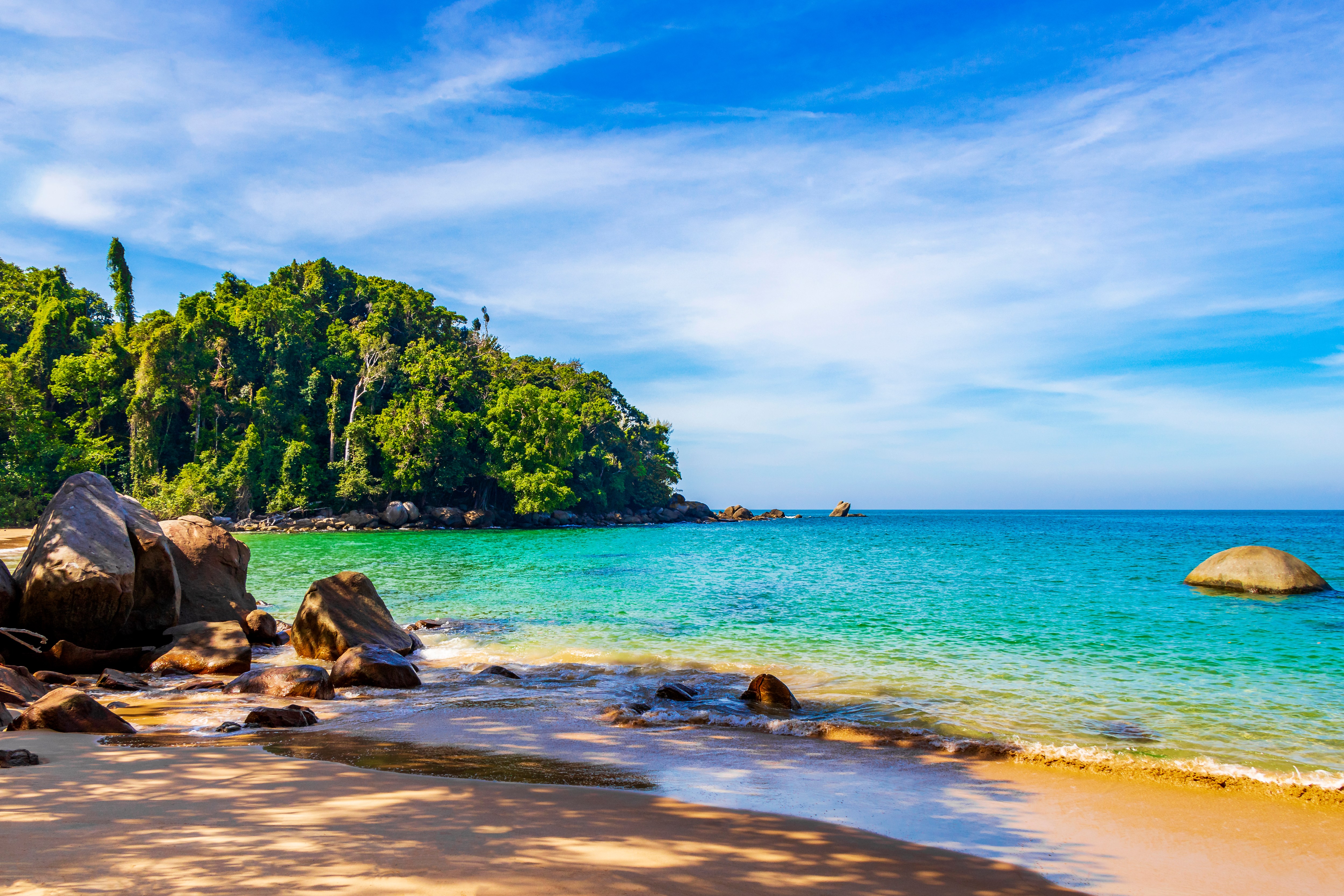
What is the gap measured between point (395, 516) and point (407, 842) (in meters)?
59.3

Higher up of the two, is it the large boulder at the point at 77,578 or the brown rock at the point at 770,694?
the large boulder at the point at 77,578

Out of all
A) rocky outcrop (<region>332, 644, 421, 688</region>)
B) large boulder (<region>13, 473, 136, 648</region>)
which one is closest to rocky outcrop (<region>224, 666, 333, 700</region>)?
rocky outcrop (<region>332, 644, 421, 688</region>)

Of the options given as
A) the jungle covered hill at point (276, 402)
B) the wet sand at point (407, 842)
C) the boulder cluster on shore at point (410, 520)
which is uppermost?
the jungle covered hill at point (276, 402)

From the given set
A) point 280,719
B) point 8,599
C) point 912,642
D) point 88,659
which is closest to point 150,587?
point 88,659

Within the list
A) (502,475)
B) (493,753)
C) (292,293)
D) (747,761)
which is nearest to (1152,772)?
(747,761)

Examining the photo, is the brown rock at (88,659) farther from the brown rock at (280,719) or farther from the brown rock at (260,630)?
the brown rock at (280,719)

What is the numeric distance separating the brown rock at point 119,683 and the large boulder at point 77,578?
170 cm

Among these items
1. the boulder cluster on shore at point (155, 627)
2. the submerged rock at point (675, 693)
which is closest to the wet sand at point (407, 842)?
the boulder cluster on shore at point (155, 627)

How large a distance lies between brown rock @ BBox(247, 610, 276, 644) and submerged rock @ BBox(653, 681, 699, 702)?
8121mm

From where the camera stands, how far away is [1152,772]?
6.35m

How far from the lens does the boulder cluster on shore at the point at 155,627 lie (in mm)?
8938

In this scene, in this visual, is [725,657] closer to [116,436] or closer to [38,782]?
[38,782]

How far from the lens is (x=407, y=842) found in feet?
12.7

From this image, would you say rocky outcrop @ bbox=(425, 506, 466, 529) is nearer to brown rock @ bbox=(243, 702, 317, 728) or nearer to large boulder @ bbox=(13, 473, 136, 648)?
large boulder @ bbox=(13, 473, 136, 648)
